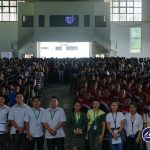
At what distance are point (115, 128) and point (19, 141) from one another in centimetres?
221

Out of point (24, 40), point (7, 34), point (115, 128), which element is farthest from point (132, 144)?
point (7, 34)

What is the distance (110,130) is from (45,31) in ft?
116

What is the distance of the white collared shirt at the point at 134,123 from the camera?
31.2ft

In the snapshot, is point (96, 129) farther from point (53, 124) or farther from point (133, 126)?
point (53, 124)

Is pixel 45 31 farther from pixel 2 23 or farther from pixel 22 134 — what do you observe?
pixel 22 134

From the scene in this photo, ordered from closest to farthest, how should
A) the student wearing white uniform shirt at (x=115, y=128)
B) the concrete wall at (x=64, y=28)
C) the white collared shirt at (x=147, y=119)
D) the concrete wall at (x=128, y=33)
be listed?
the student wearing white uniform shirt at (x=115, y=128) → the white collared shirt at (x=147, y=119) → the concrete wall at (x=64, y=28) → the concrete wall at (x=128, y=33)

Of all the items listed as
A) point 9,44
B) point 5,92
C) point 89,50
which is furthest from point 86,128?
point 9,44

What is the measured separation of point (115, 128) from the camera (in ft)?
31.2

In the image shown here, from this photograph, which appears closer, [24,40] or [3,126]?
[3,126]

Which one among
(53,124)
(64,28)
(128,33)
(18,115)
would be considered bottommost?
(53,124)

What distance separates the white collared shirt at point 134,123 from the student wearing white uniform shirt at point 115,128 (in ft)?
0.52

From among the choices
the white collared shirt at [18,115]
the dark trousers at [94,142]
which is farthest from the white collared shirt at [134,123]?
the white collared shirt at [18,115]

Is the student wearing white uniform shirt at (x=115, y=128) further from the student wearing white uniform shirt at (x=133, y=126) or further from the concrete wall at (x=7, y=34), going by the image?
the concrete wall at (x=7, y=34)

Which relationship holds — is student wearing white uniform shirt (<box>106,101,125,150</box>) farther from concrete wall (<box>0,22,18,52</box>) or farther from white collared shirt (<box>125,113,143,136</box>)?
concrete wall (<box>0,22,18,52</box>)
